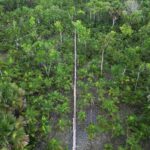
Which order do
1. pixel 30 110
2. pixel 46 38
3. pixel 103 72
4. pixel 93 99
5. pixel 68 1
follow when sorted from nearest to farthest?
1. pixel 30 110
2. pixel 93 99
3. pixel 103 72
4. pixel 46 38
5. pixel 68 1

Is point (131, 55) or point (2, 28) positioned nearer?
point (131, 55)

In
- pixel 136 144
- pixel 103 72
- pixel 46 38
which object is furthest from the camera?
pixel 46 38

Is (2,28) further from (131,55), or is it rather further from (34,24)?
(131,55)

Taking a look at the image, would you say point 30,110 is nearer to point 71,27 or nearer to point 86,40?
point 86,40

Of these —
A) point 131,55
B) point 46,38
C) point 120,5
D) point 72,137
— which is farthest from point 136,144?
point 120,5

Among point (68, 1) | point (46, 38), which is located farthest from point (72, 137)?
point (68, 1)

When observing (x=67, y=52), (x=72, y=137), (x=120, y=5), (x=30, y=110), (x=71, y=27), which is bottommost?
(x=72, y=137)

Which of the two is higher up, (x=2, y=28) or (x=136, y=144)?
(x=2, y=28)
